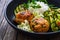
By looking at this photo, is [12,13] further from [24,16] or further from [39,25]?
[39,25]

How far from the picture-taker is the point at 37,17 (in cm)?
102

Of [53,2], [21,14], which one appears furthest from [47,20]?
[53,2]

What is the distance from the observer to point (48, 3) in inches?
50.6

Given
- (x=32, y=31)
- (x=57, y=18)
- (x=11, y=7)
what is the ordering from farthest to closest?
(x=11, y=7)
(x=57, y=18)
(x=32, y=31)

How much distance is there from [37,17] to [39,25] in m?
0.08

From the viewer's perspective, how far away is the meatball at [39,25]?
96 cm

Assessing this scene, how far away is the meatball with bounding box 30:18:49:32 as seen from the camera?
957 mm

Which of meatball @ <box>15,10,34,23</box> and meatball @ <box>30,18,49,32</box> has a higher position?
meatball @ <box>15,10,34,23</box>

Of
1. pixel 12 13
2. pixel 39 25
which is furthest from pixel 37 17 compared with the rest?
pixel 12 13

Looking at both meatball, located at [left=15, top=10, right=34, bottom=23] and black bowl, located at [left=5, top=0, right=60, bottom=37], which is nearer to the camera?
black bowl, located at [left=5, top=0, right=60, bottom=37]

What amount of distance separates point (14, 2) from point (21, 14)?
203 millimetres

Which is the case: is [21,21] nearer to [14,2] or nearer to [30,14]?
[30,14]

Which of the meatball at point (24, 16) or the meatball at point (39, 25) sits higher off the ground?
the meatball at point (24, 16)

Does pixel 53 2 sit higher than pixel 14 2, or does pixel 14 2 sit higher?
pixel 14 2
